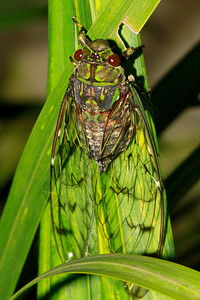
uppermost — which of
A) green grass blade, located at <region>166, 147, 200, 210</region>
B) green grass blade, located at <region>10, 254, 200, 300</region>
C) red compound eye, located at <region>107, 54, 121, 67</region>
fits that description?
red compound eye, located at <region>107, 54, 121, 67</region>

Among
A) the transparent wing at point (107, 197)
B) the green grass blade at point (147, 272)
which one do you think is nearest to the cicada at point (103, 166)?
the transparent wing at point (107, 197)

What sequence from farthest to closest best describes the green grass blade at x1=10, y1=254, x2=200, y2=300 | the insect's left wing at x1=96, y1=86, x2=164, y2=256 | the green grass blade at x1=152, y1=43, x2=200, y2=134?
1. the green grass blade at x1=152, y1=43, x2=200, y2=134
2. the insect's left wing at x1=96, y1=86, x2=164, y2=256
3. the green grass blade at x1=10, y1=254, x2=200, y2=300

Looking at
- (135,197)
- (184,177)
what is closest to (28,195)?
(135,197)

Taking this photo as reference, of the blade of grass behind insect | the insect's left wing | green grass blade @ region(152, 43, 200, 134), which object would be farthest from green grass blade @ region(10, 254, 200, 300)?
green grass blade @ region(152, 43, 200, 134)

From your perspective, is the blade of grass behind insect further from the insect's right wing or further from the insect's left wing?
the insect's left wing

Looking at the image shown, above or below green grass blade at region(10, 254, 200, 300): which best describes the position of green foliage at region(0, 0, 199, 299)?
above

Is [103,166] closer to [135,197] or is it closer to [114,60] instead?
[135,197]

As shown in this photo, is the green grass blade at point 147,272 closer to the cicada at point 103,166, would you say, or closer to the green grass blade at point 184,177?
the cicada at point 103,166
